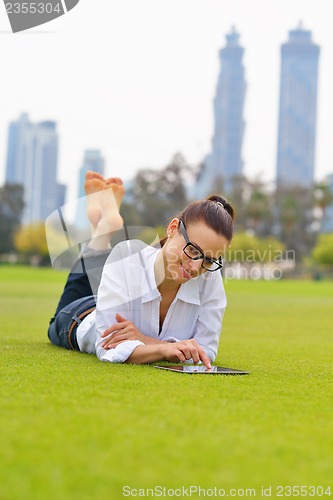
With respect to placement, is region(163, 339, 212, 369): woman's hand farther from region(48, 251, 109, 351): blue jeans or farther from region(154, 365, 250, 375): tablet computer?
region(48, 251, 109, 351): blue jeans

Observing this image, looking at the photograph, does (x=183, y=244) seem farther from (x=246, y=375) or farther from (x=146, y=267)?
(x=246, y=375)

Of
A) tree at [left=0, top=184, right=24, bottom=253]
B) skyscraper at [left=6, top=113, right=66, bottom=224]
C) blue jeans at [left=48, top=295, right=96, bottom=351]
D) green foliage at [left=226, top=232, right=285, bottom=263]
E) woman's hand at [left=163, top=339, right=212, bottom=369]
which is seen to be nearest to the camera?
woman's hand at [left=163, top=339, right=212, bottom=369]

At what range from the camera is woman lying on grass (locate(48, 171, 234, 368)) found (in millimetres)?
3699

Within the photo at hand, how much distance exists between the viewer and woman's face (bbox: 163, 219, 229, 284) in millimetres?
3674

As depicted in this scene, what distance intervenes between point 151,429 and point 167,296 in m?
1.85

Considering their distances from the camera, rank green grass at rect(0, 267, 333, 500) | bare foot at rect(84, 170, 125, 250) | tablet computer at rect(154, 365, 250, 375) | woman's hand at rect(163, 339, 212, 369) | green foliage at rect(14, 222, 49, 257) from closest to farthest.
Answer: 1. green grass at rect(0, 267, 333, 500)
2. tablet computer at rect(154, 365, 250, 375)
3. woman's hand at rect(163, 339, 212, 369)
4. bare foot at rect(84, 170, 125, 250)
5. green foliage at rect(14, 222, 49, 257)

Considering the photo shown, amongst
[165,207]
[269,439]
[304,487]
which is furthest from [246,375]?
[165,207]

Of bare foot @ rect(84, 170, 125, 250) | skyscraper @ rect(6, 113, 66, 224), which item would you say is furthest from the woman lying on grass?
skyscraper @ rect(6, 113, 66, 224)

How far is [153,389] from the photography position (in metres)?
2.98

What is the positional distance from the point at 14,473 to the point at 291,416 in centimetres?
115

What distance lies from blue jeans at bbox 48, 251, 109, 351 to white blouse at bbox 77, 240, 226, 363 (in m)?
0.37

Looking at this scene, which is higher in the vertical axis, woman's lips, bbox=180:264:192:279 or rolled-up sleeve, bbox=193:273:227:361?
woman's lips, bbox=180:264:192:279

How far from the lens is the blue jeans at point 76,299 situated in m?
4.64

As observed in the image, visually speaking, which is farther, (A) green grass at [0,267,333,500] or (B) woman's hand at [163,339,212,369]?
(B) woman's hand at [163,339,212,369]
